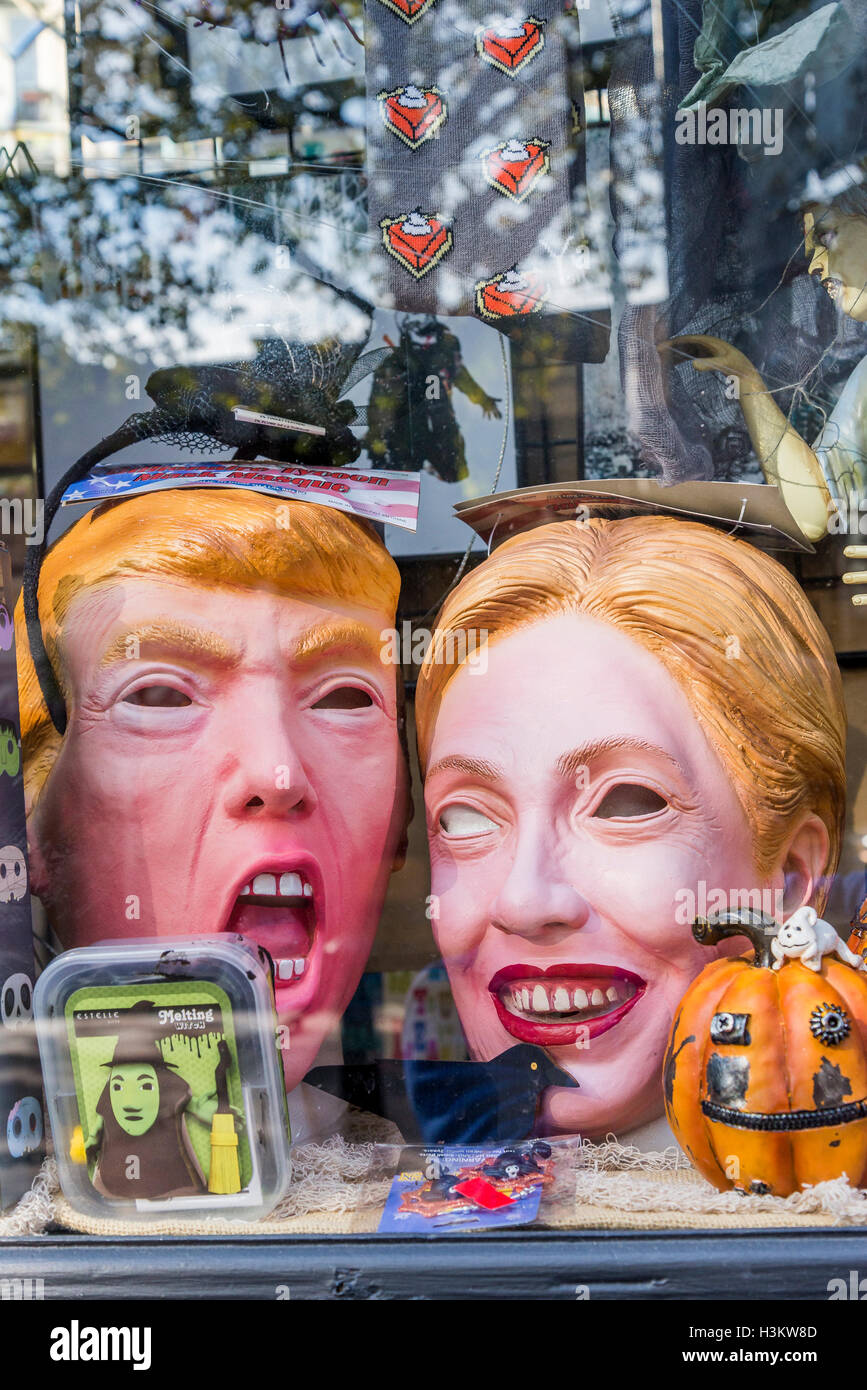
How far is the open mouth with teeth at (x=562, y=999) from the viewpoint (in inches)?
123

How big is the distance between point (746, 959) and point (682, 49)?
2286mm

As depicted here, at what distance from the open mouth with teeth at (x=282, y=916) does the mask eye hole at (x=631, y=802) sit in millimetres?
785

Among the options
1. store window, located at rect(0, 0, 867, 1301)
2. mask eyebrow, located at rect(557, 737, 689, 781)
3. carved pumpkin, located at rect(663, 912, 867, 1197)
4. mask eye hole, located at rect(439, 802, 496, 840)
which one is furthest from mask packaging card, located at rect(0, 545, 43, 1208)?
carved pumpkin, located at rect(663, 912, 867, 1197)

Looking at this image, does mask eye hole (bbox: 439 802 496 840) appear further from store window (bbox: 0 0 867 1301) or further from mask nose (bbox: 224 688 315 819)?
mask nose (bbox: 224 688 315 819)

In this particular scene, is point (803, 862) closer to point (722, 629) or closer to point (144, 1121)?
point (722, 629)

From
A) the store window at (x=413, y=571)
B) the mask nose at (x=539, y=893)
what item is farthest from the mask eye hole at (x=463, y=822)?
the mask nose at (x=539, y=893)

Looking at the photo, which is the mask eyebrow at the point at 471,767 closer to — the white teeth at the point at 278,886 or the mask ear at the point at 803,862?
the white teeth at the point at 278,886

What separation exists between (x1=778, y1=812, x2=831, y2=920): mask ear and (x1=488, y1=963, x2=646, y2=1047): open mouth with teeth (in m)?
0.44

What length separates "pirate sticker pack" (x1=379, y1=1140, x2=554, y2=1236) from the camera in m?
2.90

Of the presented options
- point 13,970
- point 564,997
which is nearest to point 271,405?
point 13,970

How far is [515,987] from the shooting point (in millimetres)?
3217

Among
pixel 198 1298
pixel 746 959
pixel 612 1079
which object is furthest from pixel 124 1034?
pixel 746 959

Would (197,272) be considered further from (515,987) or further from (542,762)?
(515,987)

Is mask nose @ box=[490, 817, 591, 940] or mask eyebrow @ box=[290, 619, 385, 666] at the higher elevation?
mask eyebrow @ box=[290, 619, 385, 666]
